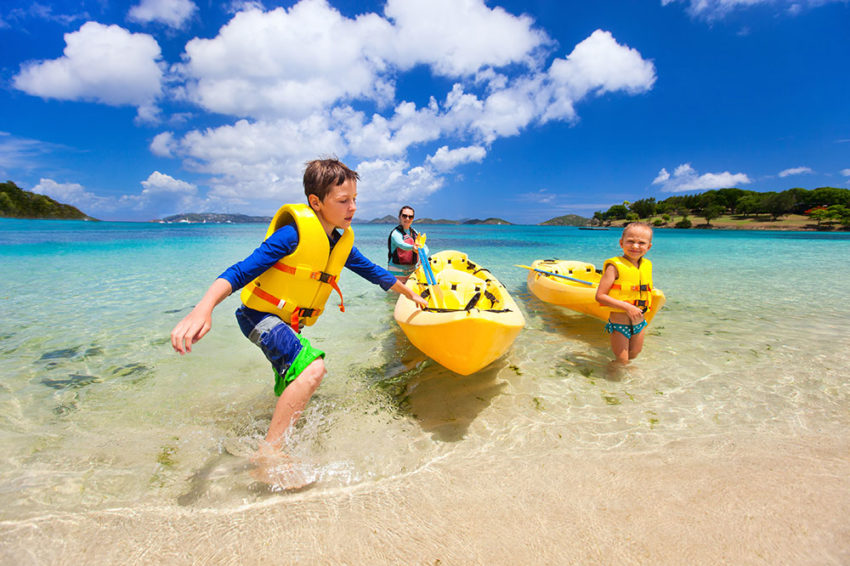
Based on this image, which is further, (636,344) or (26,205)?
(26,205)

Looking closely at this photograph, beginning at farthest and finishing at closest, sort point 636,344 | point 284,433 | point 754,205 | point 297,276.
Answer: point 754,205
point 636,344
point 297,276
point 284,433

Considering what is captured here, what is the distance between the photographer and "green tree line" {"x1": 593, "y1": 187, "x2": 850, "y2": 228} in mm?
58069

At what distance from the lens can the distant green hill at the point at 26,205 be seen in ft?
263

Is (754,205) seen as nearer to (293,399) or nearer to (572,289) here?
(572,289)

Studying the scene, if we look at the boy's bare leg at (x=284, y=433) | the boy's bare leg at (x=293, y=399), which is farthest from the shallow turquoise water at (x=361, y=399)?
the boy's bare leg at (x=293, y=399)

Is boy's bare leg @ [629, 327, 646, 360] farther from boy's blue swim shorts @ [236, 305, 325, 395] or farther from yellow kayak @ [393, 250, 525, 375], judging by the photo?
boy's blue swim shorts @ [236, 305, 325, 395]

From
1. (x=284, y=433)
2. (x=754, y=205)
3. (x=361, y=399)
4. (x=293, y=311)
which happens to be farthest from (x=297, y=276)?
(x=754, y=205)

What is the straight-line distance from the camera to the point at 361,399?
3426 mm

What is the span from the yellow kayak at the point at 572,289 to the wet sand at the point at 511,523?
244 cm

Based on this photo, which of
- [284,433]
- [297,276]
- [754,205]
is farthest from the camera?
[754,205]

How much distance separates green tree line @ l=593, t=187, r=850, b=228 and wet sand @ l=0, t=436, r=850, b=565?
79.6 m

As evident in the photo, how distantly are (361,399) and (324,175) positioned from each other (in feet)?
6.96

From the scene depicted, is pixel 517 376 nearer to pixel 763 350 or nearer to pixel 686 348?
pixel 686 348

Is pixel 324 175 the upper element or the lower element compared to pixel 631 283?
upper
